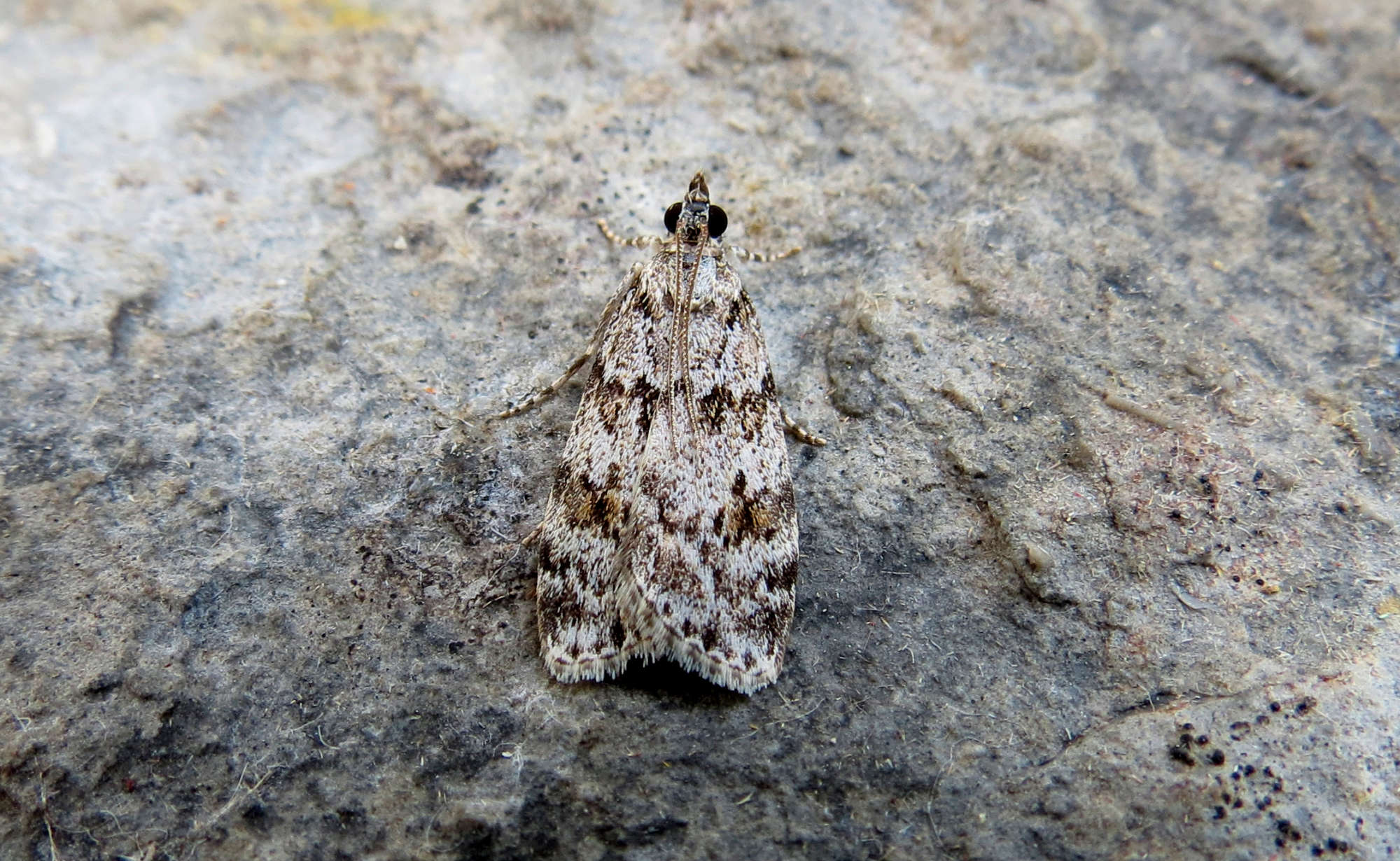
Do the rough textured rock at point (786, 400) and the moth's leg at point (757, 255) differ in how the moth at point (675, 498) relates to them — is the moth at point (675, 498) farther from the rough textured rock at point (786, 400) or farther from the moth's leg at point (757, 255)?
the moth's leg at point (757, 255)

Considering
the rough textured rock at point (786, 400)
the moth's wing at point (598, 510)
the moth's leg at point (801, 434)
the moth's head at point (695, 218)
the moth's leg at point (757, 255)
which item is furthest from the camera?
the moth's leg at point (757, 255)

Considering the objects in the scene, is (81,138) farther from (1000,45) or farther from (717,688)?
(1000,45)

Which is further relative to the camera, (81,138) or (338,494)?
(81,138)

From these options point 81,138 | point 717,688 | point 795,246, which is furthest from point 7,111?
point 717,688

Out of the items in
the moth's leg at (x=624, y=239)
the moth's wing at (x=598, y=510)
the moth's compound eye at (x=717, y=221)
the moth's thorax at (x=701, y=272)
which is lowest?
the moth's wing at (x=598, y=510)

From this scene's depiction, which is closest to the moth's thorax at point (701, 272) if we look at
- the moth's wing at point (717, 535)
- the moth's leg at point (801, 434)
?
the moth's wing at point (717, 535)

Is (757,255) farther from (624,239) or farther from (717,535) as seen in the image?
(717,535)

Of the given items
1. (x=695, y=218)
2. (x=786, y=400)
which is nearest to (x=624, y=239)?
(x=695, y=218)
